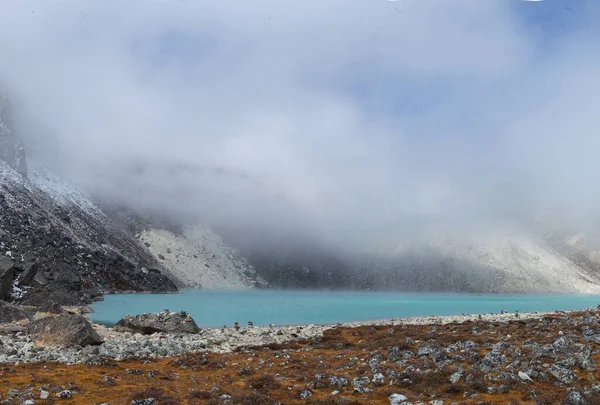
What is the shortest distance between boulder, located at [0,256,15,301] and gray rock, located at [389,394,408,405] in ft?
181

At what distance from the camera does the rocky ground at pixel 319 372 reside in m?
15.9

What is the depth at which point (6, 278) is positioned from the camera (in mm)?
56844

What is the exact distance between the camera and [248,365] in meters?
24.1

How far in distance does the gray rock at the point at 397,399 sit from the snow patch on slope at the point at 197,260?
150831 mm

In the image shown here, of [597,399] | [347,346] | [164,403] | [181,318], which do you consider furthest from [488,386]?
[181,318]

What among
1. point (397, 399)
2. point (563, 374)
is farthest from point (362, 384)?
point (563, 374)

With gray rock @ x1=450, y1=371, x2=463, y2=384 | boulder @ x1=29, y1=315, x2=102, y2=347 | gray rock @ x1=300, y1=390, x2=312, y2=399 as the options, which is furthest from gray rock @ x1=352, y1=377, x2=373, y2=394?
boulder @ x1=29, y1=315, x2=102, y2=347

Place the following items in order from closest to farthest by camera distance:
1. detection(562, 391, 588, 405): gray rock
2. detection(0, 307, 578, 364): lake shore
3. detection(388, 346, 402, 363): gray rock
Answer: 1. detection(562, 391, 588, 405): gray rock
2. detection(388, 346, 402, 363): gray rock
3. detection(0, 307, 578, 364): lake shore

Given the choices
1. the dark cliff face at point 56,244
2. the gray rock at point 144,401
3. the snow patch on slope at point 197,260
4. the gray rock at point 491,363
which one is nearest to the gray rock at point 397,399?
the gray rock at point 491,363

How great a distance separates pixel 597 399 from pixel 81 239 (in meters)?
122

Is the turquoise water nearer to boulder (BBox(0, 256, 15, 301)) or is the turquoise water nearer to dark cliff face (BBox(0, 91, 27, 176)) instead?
boulder (BBox(0, 256, 15, 301))

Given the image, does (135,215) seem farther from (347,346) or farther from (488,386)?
(488,386)

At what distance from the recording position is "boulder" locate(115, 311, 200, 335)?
39.1 meters

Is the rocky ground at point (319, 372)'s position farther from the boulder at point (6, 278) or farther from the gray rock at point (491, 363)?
the boulder at point (6, 278)
